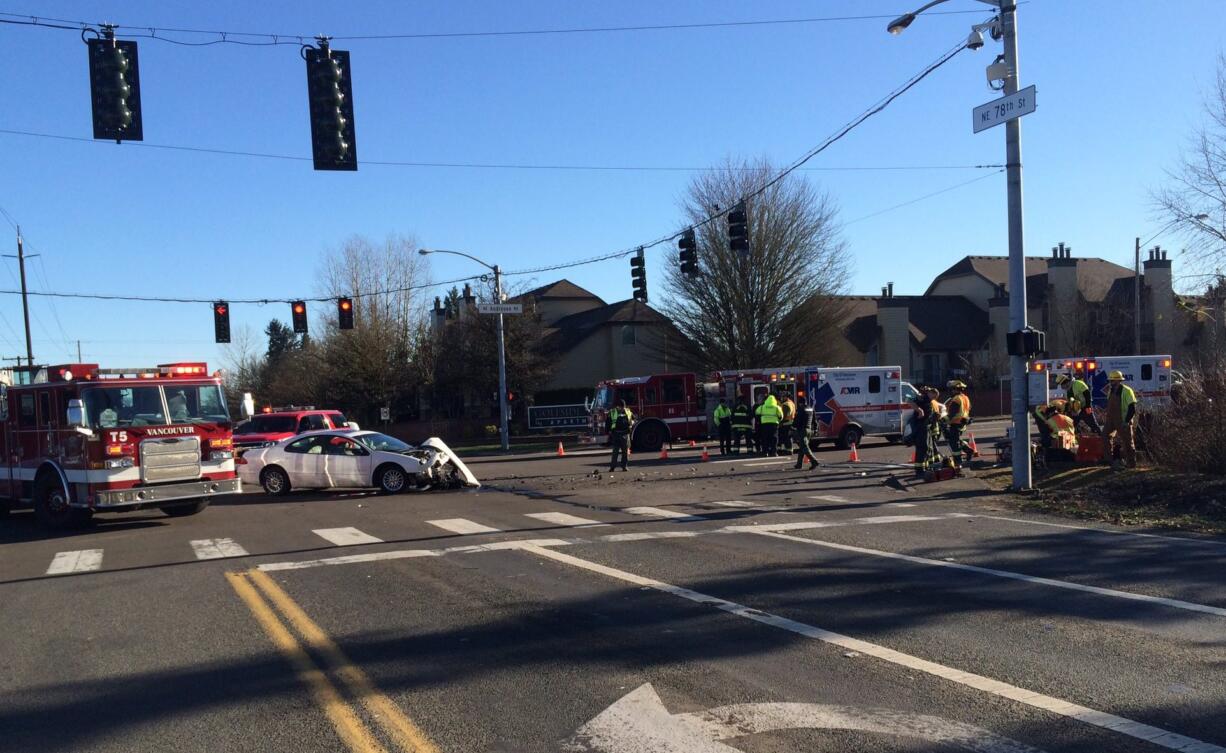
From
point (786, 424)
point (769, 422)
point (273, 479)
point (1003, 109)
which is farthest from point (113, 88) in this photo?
point (786, 424)

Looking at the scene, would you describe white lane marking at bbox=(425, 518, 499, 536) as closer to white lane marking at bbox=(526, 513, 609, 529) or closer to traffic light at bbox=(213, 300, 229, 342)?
white lane marking at bbox=(526, 513, 609, 529)

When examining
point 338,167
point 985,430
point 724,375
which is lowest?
point 985,430

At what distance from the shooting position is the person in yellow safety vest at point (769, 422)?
87.7 ft

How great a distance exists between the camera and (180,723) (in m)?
5.90

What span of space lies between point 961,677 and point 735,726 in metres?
1.82

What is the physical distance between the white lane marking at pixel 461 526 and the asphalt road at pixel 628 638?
131 mm

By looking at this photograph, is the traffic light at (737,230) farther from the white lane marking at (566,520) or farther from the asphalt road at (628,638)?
the asphalt road at (628,638)

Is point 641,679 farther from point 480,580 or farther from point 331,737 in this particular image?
point 480,580

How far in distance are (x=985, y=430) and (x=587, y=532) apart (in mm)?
29089

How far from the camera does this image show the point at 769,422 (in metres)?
26.8

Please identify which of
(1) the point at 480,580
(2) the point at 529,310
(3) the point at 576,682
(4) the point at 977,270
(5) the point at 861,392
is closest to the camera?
(3) the point at 576,682

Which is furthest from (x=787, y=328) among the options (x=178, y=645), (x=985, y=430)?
(x=178, y=645)

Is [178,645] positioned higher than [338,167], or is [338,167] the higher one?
[338,167]

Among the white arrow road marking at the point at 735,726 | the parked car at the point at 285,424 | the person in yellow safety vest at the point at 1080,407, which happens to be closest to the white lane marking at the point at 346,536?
the white arrow road marking at the point at 735,726
